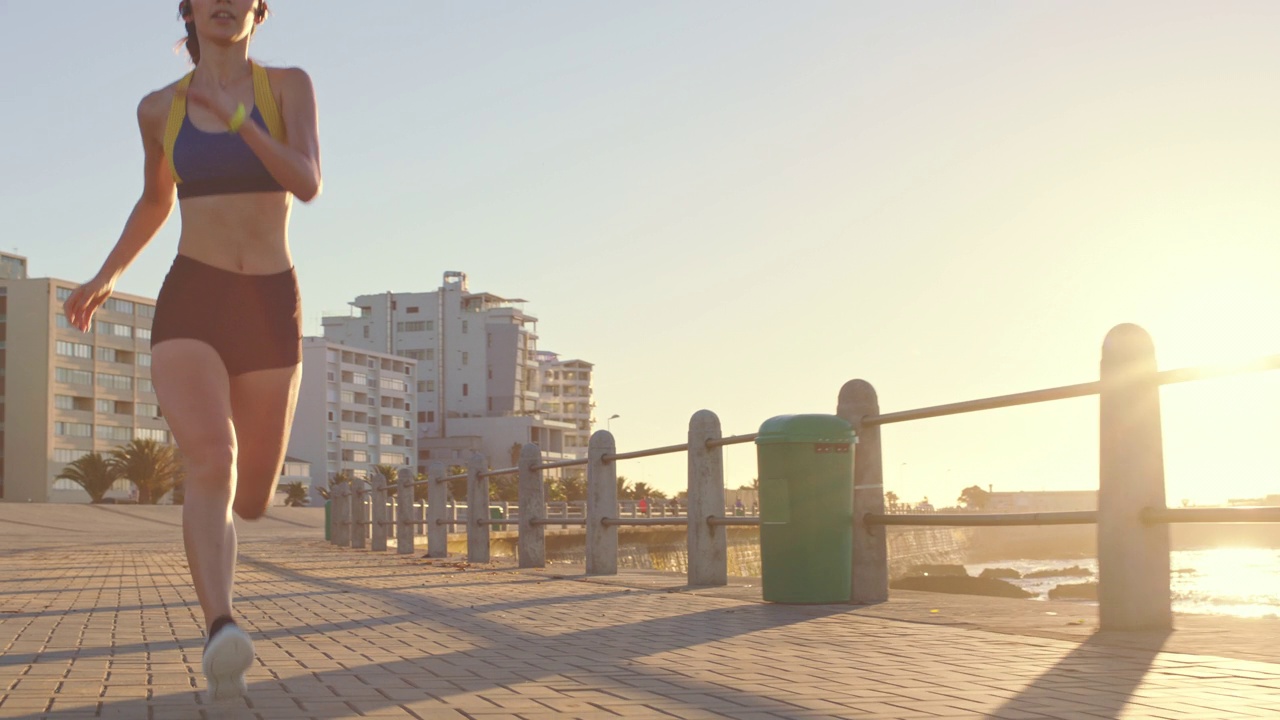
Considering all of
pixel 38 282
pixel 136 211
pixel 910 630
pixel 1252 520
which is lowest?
pixel 910 630

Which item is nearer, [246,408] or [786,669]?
[246,408]

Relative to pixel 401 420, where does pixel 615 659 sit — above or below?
below

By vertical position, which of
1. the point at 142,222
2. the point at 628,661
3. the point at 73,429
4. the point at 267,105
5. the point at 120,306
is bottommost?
the point at 628,661

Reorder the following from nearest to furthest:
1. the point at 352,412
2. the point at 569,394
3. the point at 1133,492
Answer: the point at 1133,492, the point at 352,412, the point at 569,394

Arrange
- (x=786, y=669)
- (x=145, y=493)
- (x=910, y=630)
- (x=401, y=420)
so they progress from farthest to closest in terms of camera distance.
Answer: (x=401, y=420), (x=145, y=493), (x=910, y=630), (x=786, y=669)

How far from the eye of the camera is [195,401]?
4.10 metres

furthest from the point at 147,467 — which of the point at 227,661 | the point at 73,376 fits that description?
the point at 227,661

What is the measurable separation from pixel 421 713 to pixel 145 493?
298 ft

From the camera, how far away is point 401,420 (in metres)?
147

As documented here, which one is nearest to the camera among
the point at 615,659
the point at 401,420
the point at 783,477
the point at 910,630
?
the point at 615,659

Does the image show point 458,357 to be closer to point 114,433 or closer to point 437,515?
point 114,433

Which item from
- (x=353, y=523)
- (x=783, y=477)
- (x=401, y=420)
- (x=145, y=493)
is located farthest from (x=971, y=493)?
(x=783, y=477)

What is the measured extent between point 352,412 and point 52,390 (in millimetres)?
35523

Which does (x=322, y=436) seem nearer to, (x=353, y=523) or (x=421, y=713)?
(x=353, y=523)
